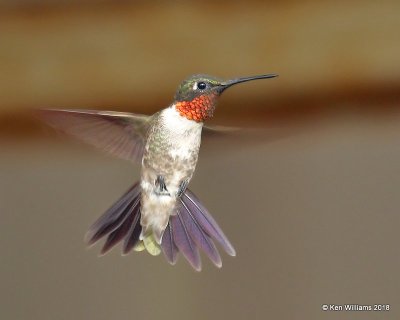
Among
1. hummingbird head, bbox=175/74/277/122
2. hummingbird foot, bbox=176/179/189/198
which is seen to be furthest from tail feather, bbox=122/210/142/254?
hummingbird head, bbox=175/74/277/122

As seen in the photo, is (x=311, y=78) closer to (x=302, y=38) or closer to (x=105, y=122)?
(x=302, y=38)

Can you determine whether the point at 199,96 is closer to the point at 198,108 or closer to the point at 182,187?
the point at 198,108

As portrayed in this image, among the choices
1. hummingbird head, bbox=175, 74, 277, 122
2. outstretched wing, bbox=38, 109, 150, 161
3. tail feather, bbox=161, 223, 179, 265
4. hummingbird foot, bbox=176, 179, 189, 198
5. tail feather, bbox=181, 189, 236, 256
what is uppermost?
hummingbird head, bbox=175, 74, 277, 122

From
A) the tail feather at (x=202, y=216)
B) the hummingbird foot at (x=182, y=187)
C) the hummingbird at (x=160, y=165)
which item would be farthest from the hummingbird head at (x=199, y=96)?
the tail feather at (x=202, y=216)

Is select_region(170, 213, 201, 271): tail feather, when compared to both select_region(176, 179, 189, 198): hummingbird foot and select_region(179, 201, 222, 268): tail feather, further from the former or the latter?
select_region(176, 179, 189, 198): hummingbird foot

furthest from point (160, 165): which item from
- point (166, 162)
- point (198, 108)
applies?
point (198, 108)

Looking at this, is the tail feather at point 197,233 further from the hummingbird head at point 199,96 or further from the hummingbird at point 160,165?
the hummingbird head at point 199,96
